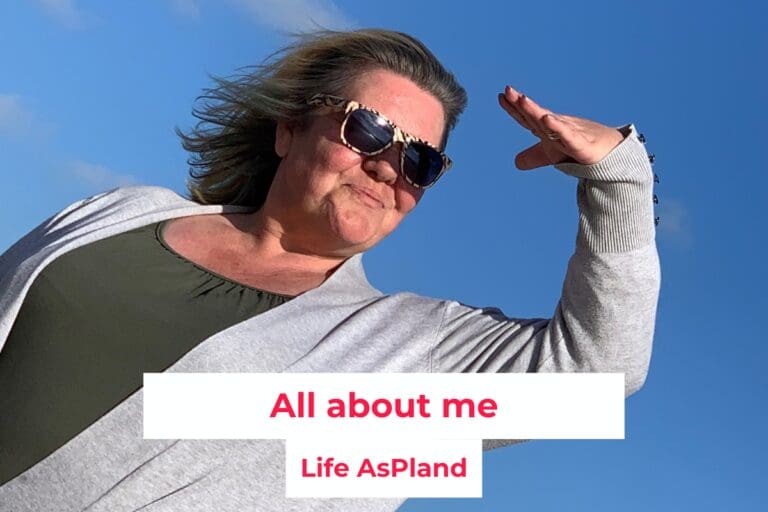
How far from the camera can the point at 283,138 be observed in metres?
3.54

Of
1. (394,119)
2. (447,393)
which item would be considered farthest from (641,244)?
(394,119)

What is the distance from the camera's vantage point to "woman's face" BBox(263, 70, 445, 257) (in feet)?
10.6

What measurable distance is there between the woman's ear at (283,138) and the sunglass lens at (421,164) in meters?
0.49

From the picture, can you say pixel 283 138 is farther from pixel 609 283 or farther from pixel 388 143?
pixel 609 283

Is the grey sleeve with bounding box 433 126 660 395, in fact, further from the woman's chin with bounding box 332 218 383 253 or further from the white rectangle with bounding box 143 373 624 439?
the woman's chin with bounding box 332 218 383 253

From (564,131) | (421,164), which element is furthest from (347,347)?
(564,131)

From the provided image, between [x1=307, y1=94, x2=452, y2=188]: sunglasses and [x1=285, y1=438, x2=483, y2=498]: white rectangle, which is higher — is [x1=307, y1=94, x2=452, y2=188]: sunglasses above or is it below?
above

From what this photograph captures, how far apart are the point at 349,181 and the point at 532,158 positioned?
582 millimetres

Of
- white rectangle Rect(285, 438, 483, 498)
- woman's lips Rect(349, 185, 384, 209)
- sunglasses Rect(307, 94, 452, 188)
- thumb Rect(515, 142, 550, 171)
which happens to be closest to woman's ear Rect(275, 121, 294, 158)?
sunglasses Rect(307, 94, 452, 188)

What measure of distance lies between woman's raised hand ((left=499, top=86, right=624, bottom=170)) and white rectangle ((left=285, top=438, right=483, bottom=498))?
3.00ft

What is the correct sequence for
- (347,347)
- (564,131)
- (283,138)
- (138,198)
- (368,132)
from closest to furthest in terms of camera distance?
(564,131) < (347,347) < (368,132) < (138,198) < (283,138)

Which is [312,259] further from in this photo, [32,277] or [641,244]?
[641,244]

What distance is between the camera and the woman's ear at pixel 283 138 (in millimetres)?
3525

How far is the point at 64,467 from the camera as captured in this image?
2799mm
